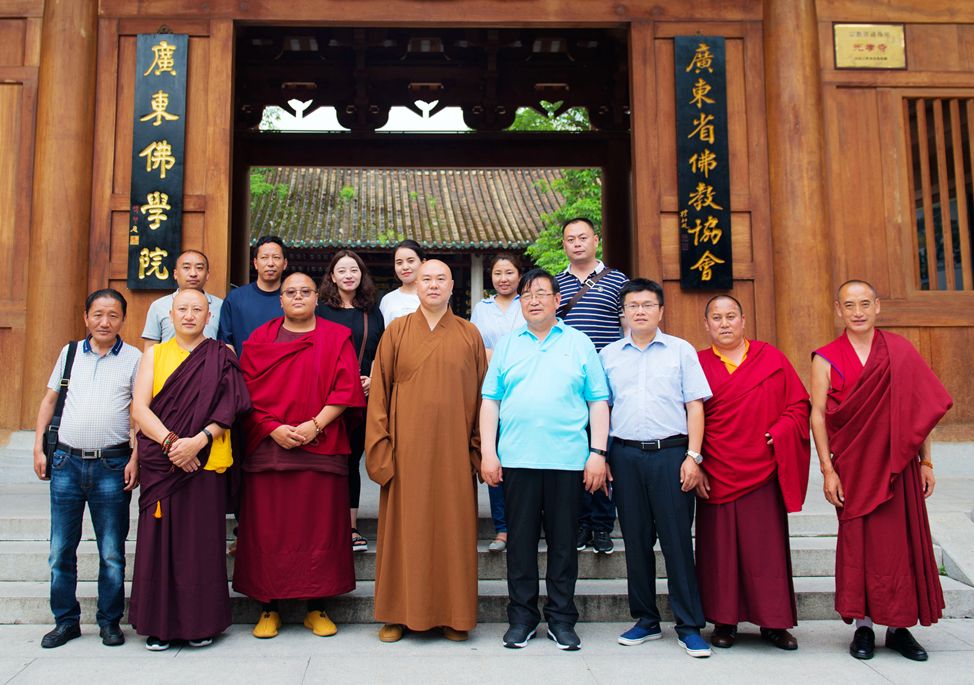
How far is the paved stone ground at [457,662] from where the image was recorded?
2.99 m

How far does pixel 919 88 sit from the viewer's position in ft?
→ 19.4

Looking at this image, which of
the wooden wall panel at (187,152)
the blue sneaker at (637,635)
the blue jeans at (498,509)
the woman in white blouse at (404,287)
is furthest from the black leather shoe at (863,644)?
the wooden wall panel at (187,152)

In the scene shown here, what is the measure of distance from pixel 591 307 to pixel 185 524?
2.19m

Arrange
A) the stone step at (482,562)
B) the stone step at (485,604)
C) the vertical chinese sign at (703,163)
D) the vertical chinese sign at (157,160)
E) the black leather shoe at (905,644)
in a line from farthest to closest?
the vertical chinese sign at (703,163) → the vertical chinese sign at (157,160) → the stone step at (482,562) → the stone step at (485,604) → the black leather shoe at (905,644)

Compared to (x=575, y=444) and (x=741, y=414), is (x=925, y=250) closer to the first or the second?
(x=741, y=414)

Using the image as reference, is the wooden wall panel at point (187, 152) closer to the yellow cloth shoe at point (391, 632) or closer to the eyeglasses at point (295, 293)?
the eyeglasses at point (295, 293)

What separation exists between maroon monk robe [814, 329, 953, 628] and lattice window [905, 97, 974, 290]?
3001 millimetres

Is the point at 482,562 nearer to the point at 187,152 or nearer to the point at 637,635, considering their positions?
the point at 637,635

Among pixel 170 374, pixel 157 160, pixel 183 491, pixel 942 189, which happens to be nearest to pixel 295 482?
pixel 183 491

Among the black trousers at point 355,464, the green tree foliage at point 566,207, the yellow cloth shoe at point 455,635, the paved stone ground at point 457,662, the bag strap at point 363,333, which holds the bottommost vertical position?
the paved stone ground at point 457,662

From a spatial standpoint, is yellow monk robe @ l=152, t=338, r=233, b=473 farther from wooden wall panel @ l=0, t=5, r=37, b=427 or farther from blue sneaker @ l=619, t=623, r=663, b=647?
wooden wall panel @ l=0, t=5, r=37, b=427

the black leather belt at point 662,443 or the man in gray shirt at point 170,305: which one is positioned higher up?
the man in gray shirt at point 170,305

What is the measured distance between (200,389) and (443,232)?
1245cm

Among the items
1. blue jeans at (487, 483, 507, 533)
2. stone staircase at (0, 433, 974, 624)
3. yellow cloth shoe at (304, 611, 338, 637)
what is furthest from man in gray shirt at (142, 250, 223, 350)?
blue jeans at (487, 483, 507, 533)
